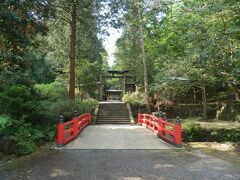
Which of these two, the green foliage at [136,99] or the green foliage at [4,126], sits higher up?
the green foliage at [136,99]

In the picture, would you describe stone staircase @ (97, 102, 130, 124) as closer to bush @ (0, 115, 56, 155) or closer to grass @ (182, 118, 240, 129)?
grass @ (182, 118, 240, 129)

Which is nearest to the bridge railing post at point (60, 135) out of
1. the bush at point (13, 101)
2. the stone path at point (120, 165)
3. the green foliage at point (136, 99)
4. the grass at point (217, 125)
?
the stone path at point (120, 165)

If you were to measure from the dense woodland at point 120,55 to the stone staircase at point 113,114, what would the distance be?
41.7 inches

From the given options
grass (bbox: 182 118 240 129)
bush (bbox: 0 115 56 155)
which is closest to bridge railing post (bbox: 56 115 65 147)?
bush (bbox: 0 115 56 155)

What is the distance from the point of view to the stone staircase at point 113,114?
1808cm

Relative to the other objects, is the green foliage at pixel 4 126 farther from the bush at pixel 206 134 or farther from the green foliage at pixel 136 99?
the green foliage at pixel 136 99

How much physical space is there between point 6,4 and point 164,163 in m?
5.30

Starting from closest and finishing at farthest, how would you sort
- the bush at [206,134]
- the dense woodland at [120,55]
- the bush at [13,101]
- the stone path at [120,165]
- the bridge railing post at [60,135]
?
the stone path at [120,165], the dense woodland at [120,55], the bridge railing post at [60,135], the bush at [13,101], the bush at [206,134]

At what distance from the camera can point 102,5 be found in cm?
1439

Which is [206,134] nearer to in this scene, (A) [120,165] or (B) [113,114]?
(B) [113,114]

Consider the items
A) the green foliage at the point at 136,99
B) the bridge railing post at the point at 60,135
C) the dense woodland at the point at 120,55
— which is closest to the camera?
the dense woodland at the point at 120,55

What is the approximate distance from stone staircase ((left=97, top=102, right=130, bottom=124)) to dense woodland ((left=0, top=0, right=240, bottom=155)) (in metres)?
1.06

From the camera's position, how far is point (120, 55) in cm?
2734

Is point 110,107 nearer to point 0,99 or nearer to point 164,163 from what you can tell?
point 0,99
